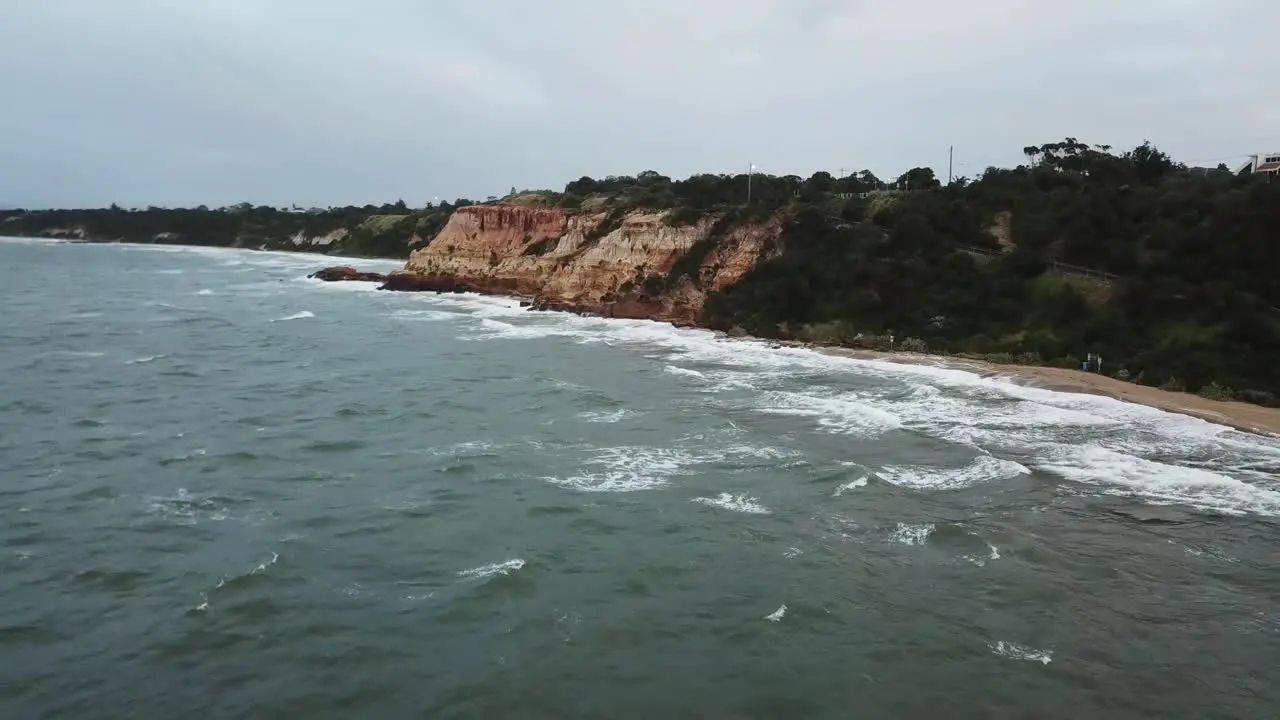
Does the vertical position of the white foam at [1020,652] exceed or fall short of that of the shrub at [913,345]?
it falls short

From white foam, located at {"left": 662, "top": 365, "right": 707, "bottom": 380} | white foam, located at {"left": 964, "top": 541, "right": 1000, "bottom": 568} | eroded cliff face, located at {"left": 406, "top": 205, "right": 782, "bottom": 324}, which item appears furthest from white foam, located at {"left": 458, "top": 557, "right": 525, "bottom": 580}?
eroded cliff face, located at {"left": 406, "top": 205, "right": 782, "bottom": 324}

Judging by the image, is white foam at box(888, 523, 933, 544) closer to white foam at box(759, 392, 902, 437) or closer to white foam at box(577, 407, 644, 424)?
white foam at box(759, 392, 902, 437)

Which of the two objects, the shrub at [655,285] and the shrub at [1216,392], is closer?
the shrub at [1216,392]

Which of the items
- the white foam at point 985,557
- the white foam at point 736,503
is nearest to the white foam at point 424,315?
the white foam at point 736,503

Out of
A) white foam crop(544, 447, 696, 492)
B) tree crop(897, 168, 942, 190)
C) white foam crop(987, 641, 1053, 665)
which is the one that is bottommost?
white foam crop(987, 641, 1053, 665)

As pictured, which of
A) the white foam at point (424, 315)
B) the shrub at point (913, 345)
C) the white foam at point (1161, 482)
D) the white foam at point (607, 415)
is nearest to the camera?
the white foam at point (1161, 482)

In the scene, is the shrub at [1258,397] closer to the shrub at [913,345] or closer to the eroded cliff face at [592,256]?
the shrub at [913,345]
